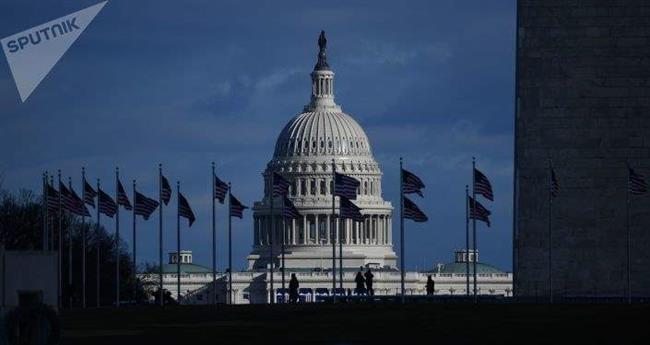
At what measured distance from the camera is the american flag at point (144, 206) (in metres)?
110

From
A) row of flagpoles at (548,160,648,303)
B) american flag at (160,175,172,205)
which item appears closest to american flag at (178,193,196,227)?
american flag at (160,175,172,205)

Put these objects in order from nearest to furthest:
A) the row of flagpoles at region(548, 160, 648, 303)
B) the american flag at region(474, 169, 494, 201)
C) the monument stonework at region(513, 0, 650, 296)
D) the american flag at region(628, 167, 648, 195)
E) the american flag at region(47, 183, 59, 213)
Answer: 1. the american flag at region(628, 167, 648, 195)
2. the row of flagpoles at region(548, 160, 648, 303)
3. the monument stonework at region(513, 0, 650, 296)
4. the american flag at region(474, 169, 494, 201)
5. the american flag at region(47, 183, 59, 213)

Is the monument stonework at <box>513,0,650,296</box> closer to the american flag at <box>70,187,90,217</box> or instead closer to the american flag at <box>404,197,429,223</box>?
the american flag at <box>404,197,429,223</box>

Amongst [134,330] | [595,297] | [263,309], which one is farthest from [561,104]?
[134,330]

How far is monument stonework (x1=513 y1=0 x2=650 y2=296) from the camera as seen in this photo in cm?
9744

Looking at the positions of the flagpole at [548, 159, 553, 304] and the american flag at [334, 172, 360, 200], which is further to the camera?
the american flag at [334, 172, 360, 200]

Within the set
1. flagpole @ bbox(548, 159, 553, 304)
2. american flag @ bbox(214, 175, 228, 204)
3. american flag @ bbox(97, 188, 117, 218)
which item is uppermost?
american flag @ bbox(214, 175, 228, 204)

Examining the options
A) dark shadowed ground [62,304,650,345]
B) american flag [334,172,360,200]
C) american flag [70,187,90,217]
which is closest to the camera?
dark shadowed ground [62,304,650,345]

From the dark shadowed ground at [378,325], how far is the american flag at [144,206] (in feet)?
71.7

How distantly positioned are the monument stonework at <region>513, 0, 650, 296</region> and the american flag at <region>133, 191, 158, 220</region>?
63.8 ft

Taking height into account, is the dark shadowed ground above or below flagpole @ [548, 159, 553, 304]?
below

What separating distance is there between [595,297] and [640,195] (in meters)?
5.00

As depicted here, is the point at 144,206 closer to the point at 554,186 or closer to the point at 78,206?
the point at 78,206

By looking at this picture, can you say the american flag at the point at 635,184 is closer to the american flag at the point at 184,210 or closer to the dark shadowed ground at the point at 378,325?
the dark shadowed ground at the point at 378,325
